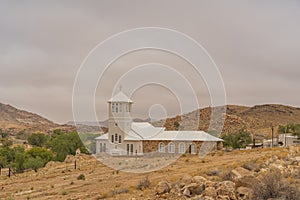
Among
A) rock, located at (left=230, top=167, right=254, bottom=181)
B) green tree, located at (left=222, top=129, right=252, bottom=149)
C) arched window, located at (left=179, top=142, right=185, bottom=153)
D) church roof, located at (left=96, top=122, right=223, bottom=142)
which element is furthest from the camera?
green tree, located at (left=222, top=129, right=252, bottom=149)

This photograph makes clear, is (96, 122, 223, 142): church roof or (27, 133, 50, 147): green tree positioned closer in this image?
(96, 122, 223, 142): church roof

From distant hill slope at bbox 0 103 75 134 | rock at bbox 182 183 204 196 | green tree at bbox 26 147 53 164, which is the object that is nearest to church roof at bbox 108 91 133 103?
green tree at bbox 26 147 53 164

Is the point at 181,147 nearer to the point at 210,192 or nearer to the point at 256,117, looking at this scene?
the point at 210,192

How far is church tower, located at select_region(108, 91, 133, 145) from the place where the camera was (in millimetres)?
45781

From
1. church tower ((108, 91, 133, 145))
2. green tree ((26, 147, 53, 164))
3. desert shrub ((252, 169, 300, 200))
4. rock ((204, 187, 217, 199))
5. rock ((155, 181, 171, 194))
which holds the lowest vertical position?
green tree ((26, 147, 53, 164))

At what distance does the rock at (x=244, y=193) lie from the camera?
13.0 m

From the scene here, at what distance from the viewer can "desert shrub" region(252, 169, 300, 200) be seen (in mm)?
11992

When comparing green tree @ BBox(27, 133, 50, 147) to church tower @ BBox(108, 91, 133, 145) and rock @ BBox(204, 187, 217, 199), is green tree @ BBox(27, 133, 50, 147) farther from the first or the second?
rock @ BBox(204, 187, 217, 199)

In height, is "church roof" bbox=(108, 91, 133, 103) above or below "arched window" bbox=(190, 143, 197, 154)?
above

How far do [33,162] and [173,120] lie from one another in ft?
143

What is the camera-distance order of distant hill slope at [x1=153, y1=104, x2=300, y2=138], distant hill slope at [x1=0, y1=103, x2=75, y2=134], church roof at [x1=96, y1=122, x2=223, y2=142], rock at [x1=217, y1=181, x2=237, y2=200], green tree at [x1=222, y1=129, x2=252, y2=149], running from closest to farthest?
1. rock at [x1=217, y1=181, x2=237, y2=200]
2. church roof at [x1=96, y1=122, x2=223, y2=142]
3. green tree at [x1=222, y1=129, x2=252, y2=149]
4. distant hill slope at [x1=153, y1=104, x2=300, y2=138]
5. distant hill slope at [x1=0, y1=103, x2=75, y2=134]

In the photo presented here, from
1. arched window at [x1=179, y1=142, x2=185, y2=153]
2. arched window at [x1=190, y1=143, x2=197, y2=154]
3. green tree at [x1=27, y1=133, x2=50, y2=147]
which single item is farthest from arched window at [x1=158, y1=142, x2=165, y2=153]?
green tree at [x1=27, y1=133, x2=50, y2=147]

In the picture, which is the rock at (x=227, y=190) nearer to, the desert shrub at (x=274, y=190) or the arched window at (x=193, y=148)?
the desert shrub at (x=274, y=190)

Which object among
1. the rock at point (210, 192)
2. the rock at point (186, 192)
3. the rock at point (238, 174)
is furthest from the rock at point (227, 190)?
the rock at point (238, 174)
